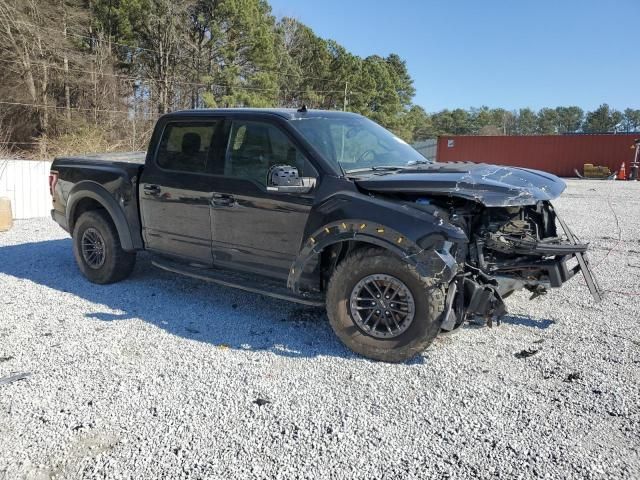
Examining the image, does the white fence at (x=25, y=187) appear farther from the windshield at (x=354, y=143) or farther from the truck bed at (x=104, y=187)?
the windshield at (x=354, y=143)

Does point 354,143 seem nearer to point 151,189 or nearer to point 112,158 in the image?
point 151,189

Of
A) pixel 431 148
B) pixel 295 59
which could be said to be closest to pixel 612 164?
pixel 431 148

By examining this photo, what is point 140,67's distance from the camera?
3023 centimetres

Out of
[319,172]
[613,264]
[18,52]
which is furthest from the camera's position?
[18,52]

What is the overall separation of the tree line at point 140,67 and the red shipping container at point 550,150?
13122 millimetres

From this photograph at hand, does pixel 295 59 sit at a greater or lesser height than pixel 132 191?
greater

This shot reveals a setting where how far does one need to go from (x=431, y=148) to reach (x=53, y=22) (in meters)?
28.2

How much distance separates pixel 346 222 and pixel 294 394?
128cm

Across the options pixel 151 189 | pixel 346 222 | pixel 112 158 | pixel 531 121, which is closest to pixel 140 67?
pixel 112 158

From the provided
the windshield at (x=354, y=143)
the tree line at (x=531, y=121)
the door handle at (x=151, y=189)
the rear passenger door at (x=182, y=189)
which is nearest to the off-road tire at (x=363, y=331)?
the windshield at (x=354, y=143)

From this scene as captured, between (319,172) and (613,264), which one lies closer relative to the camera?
(319,172)

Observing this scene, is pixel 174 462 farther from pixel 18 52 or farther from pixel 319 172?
pixel 18 52

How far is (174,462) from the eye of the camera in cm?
262

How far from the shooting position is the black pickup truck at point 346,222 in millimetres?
3598
